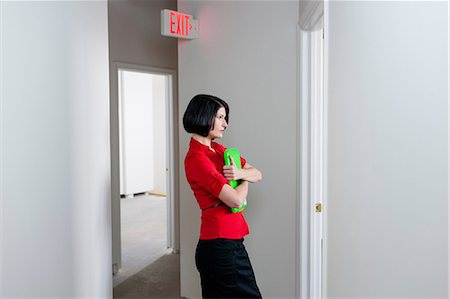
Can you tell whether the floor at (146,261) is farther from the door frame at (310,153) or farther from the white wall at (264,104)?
the door frame at (310,153)

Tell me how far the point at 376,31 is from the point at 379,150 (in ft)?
1.22

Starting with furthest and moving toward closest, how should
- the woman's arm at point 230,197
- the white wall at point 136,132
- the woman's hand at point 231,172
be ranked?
the white wall at point 136,132
the woman's hand at point 231,172
the woman's arm at point 230,197

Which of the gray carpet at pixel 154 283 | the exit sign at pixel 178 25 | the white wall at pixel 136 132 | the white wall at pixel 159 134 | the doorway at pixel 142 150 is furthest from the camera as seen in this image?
the white wall at pixel 159 134

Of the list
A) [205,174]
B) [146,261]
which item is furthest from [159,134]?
[205,174]

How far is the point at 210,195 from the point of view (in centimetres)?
223

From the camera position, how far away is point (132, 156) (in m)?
8.80

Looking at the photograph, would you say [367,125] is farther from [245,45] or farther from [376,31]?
[245,45]

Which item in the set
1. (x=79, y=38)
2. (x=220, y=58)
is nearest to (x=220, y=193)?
(x=79, y=38)

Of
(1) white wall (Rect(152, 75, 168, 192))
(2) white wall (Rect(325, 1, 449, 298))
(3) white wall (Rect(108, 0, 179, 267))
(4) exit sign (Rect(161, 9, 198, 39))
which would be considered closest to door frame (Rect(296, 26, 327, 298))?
(2) white wall (Rect(325, 1, 449, 298))

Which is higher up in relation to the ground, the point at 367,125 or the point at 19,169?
the point at 367,125

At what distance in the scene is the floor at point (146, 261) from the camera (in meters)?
3.89

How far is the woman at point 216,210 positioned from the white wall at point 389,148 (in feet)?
1.72

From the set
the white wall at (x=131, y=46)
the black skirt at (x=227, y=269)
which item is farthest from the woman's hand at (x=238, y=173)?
the white wall at (x=131, y=46)

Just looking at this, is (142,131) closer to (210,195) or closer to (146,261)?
(146,261)
